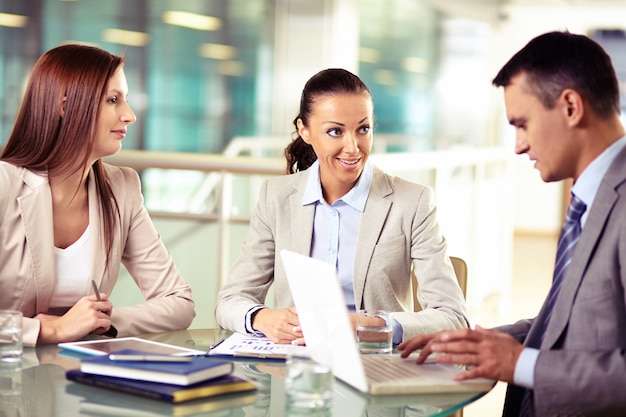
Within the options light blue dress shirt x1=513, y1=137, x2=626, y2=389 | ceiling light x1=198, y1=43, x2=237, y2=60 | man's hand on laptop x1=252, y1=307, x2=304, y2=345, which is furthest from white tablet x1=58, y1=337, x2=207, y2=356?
ceiling light x1=198, y1=43, x2=237, y2=60

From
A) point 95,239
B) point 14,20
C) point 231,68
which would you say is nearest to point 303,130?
point 95,239

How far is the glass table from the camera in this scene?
1526 millimetres

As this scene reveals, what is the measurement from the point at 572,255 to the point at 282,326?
69cm

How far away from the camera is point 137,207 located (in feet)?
8.83

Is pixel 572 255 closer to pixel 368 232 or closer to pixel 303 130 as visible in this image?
pixel 368 232

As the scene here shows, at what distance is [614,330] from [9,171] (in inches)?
64.1

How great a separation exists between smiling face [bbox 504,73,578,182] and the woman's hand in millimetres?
1085

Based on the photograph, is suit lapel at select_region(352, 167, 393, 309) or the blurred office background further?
the blurred office background

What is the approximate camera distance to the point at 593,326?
1.65 m

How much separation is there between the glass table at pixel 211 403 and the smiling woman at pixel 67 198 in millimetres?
638

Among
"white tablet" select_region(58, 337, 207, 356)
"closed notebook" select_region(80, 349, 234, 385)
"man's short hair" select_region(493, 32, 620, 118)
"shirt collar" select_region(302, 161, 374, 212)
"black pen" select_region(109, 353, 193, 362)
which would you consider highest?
"man's short hair" select_region(493, 32, 620, 118)

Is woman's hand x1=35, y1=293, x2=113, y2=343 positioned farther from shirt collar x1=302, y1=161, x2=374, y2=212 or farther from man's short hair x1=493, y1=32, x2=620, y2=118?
man's short hair x1=493, y1=32, x2=620, y2=118

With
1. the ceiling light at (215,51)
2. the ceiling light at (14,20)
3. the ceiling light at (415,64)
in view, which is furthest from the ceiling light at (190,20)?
the ceiling light at (415,64)

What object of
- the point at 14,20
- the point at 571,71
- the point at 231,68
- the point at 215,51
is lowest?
the point at 571,71
